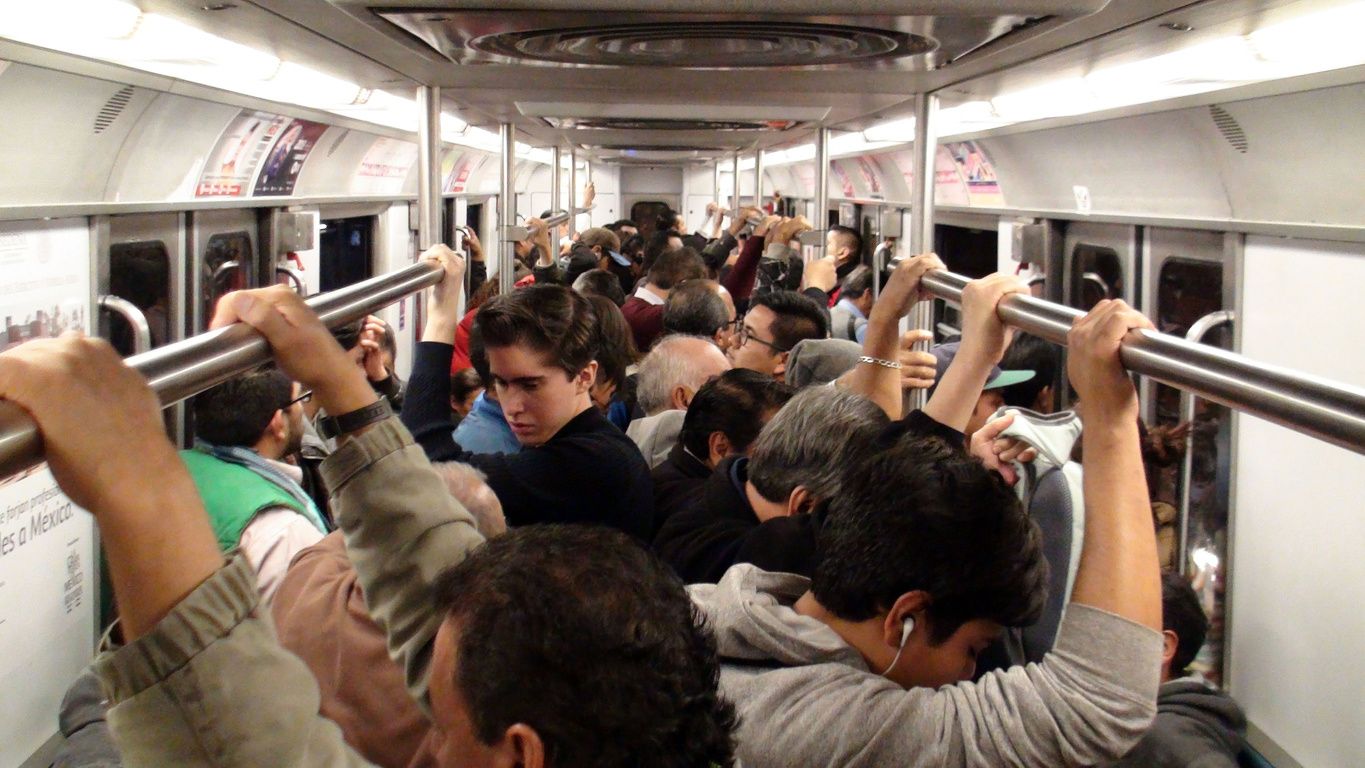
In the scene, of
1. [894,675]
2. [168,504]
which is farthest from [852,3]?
[168,504]

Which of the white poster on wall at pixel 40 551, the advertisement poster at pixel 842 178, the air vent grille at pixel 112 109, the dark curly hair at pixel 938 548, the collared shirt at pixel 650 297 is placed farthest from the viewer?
the advertisement poster at pixel 842 178

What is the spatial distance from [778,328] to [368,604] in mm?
3054

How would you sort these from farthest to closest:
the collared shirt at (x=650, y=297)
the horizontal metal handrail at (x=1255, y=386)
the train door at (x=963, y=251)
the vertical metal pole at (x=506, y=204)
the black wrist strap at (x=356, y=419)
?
the train door at (x=963, y=251) → the collared shirt at (x=650, y=297) → the vertical metal pole at (x=506, y=204) → the black wrist strap at (x=356, y=419) → the horizontal metal handrail at (x=1255, y=386)

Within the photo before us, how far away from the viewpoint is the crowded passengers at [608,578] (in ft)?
3.08

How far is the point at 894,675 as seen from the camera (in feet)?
5.45

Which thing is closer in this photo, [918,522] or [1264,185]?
[918,522]

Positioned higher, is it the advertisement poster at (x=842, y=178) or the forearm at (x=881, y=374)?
the advertisement poster at (x=842, y=178)

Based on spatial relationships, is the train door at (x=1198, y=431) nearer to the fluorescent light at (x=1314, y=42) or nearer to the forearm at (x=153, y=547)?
the fluorescent light at (x=1314, y=42)

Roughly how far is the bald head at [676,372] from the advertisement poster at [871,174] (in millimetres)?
5645

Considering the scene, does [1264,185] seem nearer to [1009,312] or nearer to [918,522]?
[1009,312]

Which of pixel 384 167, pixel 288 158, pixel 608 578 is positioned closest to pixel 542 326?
pixel 608 578

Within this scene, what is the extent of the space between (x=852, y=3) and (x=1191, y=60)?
2411 mm

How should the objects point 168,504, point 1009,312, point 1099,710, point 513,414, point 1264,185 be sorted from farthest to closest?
point 1264,185 < point 513,414 < point 1009,312 < point 1099,710 < point 168,504

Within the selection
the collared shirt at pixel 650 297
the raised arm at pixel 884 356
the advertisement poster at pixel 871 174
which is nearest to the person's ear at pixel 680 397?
the raised arm at pixel 884 356
